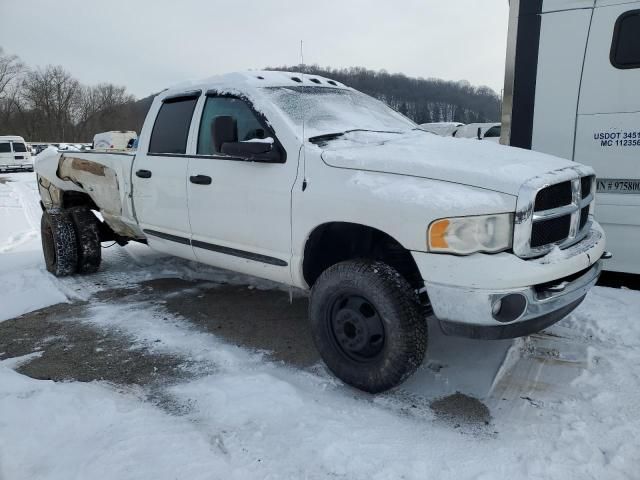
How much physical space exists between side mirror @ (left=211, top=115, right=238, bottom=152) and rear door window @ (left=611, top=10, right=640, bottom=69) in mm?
3374

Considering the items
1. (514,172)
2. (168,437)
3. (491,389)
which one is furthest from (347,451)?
(514,172)

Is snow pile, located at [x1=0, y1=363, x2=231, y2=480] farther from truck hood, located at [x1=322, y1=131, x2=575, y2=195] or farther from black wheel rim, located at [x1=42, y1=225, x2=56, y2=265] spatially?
black wheel rim, located at [x1=42, y1=225, x2=56, y2=265]

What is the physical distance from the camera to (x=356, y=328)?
9.15ft

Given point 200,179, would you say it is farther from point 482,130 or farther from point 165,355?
point 482,130

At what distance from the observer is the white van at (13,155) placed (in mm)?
28766

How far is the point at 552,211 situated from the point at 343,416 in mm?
1555

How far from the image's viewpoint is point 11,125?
6775cm

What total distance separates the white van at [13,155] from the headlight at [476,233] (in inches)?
1296

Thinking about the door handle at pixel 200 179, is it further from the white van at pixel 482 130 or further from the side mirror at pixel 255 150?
the white van at pixel 482 130

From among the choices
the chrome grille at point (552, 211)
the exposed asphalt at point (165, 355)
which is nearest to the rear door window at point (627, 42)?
the chrome grille at point (552, 211)

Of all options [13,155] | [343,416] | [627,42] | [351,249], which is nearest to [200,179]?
[351,249]

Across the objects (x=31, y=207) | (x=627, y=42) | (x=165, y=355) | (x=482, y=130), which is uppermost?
(x=627, y=42)

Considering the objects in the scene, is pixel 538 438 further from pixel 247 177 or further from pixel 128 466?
pixel 247 177

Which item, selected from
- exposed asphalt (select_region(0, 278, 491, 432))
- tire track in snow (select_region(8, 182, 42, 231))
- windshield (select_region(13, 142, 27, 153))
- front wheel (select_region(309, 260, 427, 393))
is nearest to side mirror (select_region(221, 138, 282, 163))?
front wheel (select_region(309, 260, 427, 393))
